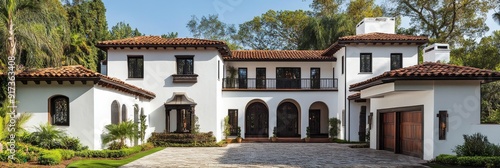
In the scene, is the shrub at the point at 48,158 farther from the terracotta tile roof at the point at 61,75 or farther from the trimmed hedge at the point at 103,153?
the terracotta tile roof at the point at 61,75

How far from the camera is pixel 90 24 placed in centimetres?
3488

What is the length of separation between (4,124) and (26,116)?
132 centimetres

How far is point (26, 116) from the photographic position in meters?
14.6

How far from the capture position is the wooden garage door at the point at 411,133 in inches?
605

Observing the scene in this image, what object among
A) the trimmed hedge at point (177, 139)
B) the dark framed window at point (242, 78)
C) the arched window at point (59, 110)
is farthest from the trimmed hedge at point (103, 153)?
the dark framed window at point (242, 78)

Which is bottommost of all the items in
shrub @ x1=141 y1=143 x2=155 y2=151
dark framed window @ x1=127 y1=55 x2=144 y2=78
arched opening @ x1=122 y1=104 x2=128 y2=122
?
shrub @ x1=141 y1=143 x2=155 y2=151

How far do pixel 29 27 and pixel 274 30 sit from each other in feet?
105

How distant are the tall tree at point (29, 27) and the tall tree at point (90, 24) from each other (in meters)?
16.2

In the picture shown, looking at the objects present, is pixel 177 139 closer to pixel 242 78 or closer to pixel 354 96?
pixel 242 78

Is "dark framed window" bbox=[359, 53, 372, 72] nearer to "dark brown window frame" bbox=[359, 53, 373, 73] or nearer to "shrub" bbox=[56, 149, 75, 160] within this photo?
"dark brown window frame" bbox=[359, 53, 373, 73]

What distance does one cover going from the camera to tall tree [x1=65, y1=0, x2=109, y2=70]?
33091mm

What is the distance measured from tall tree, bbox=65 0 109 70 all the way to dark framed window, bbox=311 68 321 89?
16.8m

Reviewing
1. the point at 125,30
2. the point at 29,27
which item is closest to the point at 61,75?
the point at 29,27

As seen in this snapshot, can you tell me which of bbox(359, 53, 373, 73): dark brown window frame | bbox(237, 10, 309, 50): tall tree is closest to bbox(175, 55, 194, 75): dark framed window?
bbox(359, 53, 373, 73): dark brown window frame
